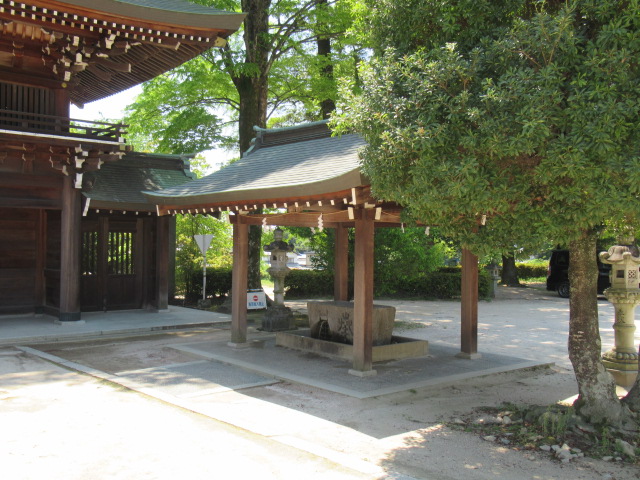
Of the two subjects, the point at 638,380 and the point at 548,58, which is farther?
the point at 638,380

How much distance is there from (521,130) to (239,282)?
6.94 meters

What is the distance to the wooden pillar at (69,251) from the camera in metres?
12.8

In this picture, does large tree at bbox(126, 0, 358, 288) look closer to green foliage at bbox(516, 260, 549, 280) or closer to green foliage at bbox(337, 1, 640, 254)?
green foliage at bbox(337, 1, 640, 254)

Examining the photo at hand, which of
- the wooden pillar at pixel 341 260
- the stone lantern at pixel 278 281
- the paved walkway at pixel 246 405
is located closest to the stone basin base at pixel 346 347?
the paved walkway at pixel 246 405

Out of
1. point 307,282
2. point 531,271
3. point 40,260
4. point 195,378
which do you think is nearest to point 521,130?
point 195,378

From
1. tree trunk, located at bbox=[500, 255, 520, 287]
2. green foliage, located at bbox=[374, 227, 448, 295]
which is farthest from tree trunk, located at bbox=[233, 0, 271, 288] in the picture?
tree trunk, located at bbox=[500, 255, 520, 287]

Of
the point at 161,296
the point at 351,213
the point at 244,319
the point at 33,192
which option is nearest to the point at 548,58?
the point at 351,213

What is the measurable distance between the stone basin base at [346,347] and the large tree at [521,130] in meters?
3.78

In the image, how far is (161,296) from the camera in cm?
1584

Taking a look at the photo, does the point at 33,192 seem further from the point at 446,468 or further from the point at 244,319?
the point at 446,468

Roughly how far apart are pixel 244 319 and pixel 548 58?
757 centimetres

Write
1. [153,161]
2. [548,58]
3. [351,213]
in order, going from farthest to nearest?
[153,161] < [351,213] < [548,58]

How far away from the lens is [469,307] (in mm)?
10203

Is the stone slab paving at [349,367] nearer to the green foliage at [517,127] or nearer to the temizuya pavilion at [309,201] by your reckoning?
the temizuya pavilion at [309,201]
